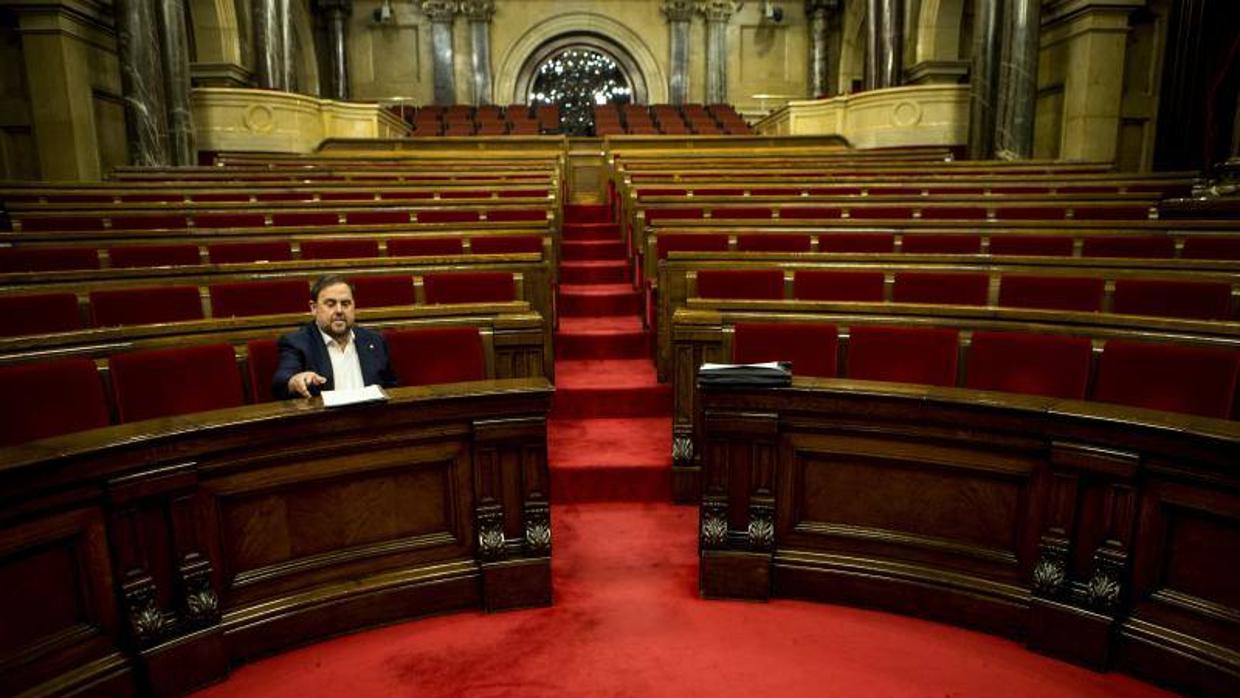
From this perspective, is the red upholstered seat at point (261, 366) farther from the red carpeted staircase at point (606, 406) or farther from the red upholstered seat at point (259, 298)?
the red carpeted staircase at point (606, 406)

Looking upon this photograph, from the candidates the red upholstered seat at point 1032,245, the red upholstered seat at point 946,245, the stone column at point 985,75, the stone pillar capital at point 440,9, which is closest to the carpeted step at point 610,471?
the red upholstered seat at point 946,245

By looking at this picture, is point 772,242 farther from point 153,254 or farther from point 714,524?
point 153,254

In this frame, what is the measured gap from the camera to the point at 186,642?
119cm

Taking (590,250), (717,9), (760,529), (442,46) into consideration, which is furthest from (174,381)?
(717,9)

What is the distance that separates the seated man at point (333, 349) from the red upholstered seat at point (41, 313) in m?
0.65

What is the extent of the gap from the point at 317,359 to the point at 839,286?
1.39 metres

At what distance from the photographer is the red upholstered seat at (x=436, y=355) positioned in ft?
5.62

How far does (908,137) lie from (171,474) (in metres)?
5.97

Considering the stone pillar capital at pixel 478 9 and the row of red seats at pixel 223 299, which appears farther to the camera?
the stone pillar capital at pixel 478 9

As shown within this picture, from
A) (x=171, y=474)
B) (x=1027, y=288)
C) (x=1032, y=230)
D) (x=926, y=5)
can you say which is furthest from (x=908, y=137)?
(x=171, y=474)

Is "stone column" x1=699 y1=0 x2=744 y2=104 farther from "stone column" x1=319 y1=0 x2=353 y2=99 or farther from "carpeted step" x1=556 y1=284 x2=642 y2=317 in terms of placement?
"carpeted step" x1=556 y1=284 x2=642 y2=317

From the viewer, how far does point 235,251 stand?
2490 mm

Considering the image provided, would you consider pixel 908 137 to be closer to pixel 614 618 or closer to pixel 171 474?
pixel 614 618

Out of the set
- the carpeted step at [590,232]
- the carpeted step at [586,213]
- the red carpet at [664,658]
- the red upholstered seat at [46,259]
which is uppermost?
the carpeted step at [586,213]
